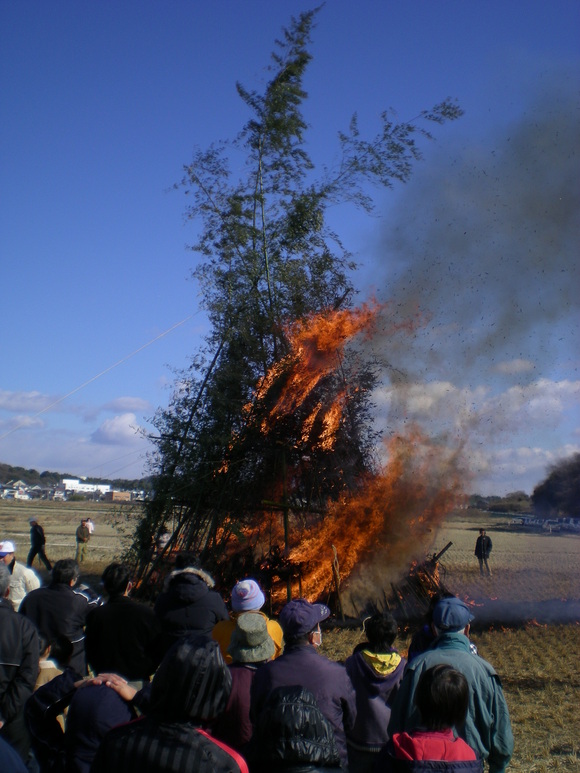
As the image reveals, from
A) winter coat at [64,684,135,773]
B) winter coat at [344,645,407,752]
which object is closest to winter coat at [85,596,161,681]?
winter coat at [64,684,135,773]

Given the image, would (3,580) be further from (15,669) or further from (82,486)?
(82,486)

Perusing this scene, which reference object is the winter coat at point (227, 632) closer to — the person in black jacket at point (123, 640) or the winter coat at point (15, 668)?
the person in black jacket at point (123, 640)

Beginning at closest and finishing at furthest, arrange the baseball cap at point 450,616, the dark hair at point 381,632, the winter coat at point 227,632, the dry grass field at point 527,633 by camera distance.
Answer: the baseball cap at point 450,616 → the dark hair at point 381,632 → the winter coat at point 227,632 → the dry grass field at point 527,633

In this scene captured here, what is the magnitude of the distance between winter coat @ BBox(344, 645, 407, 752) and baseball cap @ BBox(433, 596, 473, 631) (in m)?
0.71

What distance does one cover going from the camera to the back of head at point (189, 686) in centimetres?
250

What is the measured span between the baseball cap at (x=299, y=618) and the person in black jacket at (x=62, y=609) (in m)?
2.08

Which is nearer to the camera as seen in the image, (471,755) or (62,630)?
(471,755)

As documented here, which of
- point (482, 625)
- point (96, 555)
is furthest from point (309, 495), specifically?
point (96, 555)

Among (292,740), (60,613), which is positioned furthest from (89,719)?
(60,613)

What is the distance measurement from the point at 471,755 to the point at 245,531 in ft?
36.9

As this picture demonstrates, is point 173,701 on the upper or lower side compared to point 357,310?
lower

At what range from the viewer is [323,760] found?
2.54 metres

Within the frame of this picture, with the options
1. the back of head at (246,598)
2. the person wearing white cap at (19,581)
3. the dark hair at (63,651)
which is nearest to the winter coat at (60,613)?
the dark hair at (63,651)

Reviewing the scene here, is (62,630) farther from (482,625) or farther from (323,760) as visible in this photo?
(482,625)
